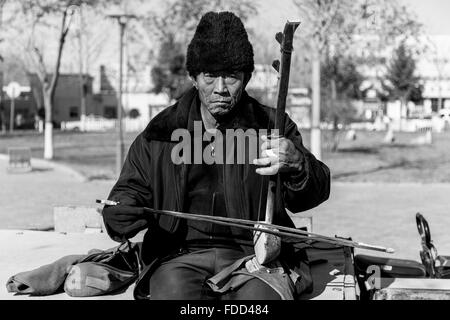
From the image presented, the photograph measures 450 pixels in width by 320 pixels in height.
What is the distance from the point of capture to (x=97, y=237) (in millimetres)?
4660

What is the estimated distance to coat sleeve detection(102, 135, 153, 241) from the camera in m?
3.09

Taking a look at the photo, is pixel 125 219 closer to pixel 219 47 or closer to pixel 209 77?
pixel 209 77

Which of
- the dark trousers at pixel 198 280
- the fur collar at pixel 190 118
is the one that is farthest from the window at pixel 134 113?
the dark trousers at pixel 198 280

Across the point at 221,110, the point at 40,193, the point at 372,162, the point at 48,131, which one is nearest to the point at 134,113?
the point at 48,131

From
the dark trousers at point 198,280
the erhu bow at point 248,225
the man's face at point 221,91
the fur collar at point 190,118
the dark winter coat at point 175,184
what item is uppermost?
the man's face at point 221,91

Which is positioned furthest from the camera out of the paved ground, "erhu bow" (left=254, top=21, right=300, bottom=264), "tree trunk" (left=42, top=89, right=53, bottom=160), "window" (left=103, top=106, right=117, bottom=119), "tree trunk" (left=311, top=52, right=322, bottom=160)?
"window" (left=103, top=106, right=117, bottom=119)

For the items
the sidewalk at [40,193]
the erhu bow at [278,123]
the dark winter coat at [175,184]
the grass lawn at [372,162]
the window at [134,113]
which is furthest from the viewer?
the window at [134,113]

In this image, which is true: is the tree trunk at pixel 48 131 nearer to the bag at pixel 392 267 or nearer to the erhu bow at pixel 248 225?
the bag at pixel 392 267

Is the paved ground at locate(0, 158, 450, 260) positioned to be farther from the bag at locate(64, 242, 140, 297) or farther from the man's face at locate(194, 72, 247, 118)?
the man's face at locate(194, 72, 247, 118)

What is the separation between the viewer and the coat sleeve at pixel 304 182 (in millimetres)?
3039

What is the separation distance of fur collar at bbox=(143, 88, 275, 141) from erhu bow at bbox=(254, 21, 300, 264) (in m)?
0.39

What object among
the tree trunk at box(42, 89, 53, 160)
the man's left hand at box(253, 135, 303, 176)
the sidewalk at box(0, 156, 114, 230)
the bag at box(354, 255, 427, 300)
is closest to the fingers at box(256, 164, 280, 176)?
the man's left hand at box(253, 135, 303, 176)
